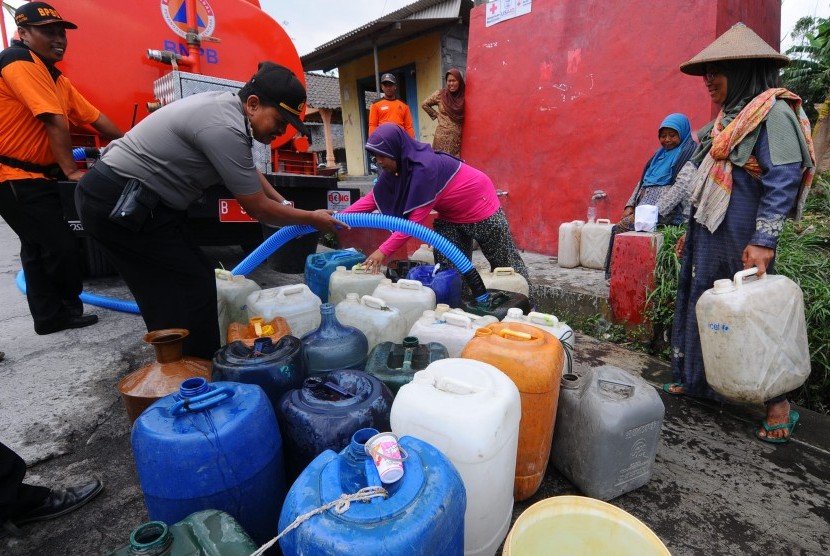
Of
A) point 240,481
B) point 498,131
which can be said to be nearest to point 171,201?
point 240,481

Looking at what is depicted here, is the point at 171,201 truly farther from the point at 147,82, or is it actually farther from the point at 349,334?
the point at 147,82

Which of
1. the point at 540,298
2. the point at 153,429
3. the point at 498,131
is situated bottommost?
the point at 540,298

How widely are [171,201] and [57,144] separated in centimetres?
161

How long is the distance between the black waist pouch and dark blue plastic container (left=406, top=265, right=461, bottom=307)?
65.4 inches

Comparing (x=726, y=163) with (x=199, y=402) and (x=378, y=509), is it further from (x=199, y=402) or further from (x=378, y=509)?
(x=199, y=402)

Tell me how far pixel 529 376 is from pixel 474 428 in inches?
15.5

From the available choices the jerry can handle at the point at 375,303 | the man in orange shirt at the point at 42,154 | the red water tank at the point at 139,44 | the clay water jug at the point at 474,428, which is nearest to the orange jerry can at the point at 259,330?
the jerry can handle at the point at 375,303

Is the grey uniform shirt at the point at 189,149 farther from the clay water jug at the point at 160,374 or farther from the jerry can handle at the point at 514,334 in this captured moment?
the jerry can handle at the point at 514,334

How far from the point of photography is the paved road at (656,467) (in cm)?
161

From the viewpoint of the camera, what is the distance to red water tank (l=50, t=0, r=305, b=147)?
149 inches

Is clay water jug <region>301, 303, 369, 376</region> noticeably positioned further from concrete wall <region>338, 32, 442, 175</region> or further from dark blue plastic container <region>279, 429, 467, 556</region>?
concrete wall <region>338, 32, 442, 175</region>

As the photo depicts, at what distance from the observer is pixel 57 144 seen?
3000 mm

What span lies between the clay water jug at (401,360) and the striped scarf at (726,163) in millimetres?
1585

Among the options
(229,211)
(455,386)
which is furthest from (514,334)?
(229,211)
